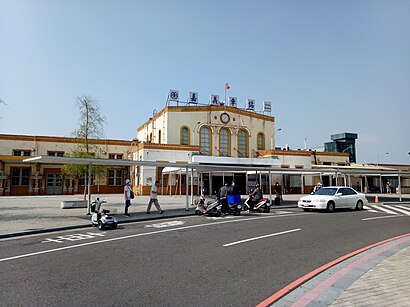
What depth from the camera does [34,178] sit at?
120ft

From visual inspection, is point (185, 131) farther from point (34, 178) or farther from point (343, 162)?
point (343, 162)

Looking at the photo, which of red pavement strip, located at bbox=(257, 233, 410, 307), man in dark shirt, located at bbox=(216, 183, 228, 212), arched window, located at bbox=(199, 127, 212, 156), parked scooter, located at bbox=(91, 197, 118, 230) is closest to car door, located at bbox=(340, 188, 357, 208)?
man in dark shirt, located at bbox=(216, 183, 228, 212)

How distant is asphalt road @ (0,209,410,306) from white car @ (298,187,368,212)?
599cm

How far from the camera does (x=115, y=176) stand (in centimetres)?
4044

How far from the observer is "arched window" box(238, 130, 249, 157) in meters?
43.9

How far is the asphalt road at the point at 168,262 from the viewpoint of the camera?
205 inches

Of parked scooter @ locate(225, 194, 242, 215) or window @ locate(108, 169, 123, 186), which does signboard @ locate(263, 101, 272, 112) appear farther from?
parked scooter @ locate(225, 194, 242, 215)

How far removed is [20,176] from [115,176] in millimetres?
10043

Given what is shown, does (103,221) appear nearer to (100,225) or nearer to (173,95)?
(100,225)

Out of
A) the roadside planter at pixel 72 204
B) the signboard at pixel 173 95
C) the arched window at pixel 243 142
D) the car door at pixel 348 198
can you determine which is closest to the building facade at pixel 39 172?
the signboard at pixel 173 95

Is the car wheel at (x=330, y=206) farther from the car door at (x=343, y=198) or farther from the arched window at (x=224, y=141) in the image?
the arched window at (x=224, y=141)

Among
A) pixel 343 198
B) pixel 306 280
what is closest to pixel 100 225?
pixel 306 280

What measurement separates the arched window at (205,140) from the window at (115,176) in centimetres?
1037

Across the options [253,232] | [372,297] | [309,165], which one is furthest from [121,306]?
[309,165]
